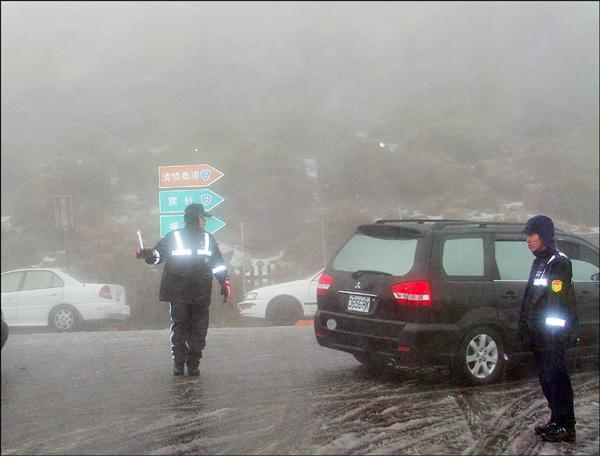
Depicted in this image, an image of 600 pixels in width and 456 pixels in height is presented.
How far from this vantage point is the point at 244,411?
609cm

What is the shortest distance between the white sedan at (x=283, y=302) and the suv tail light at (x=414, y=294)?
214 inches

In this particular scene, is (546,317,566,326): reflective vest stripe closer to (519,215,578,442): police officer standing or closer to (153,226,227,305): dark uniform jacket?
(519,215,578,442): police officer standing

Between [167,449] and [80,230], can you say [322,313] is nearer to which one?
[167,449]

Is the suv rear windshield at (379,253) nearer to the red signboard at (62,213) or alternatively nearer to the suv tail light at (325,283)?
the suv tail light at (325,283)

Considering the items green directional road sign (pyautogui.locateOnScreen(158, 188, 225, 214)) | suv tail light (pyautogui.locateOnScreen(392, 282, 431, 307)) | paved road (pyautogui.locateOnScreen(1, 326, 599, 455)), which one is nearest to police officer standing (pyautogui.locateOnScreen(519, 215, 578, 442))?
paved road (pyautogui.locateOnScreen(1, 326, 599, 455))

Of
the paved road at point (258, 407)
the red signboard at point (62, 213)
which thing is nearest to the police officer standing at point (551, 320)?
the paved road at point (258, 407)

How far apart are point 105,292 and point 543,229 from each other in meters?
7.86

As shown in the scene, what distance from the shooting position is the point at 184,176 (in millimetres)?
9570

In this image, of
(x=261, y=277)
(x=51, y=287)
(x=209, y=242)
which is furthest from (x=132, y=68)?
(x=209, y=242)

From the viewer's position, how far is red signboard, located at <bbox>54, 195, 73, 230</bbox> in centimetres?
1052

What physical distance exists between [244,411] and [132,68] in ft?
45.8

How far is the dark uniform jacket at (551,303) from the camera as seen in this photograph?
5188 millimetres

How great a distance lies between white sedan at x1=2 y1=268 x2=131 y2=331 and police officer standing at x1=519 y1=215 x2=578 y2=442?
623cm

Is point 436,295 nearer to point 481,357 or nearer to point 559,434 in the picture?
point 481,357
